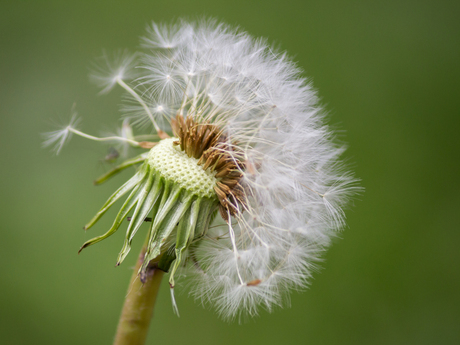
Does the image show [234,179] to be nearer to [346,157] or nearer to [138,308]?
[138,308]

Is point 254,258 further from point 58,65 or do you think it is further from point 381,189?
point 58,65

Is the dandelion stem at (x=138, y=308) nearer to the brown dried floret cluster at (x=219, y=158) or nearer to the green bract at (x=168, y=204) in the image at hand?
the green bract at (x=168, y=204)

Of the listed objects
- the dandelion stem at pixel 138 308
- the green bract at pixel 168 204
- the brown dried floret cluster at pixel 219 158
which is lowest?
the dandelion stem at pixel 138 308

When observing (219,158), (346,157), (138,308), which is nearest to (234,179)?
(219,158)

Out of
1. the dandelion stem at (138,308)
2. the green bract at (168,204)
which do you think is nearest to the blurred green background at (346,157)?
the dandelion stem at (138,308)

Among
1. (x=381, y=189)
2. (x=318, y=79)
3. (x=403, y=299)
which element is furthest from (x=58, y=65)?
(x=403, y=299)

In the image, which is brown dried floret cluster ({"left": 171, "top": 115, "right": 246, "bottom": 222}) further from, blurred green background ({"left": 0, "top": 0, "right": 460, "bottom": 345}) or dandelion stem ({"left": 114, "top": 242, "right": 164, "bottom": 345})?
blurred green background ({"left": 0, "top": 0, "right": 460, "bottom": 345})

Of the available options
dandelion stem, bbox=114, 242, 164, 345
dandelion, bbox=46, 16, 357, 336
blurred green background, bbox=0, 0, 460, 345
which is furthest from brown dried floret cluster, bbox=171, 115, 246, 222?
blurred green background, bbox=0, 0, 460, 345
